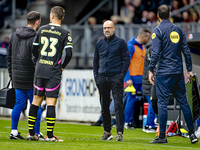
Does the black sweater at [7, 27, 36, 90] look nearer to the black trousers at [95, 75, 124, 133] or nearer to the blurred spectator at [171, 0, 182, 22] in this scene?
the black trousers at [95, 75, 124, 133]

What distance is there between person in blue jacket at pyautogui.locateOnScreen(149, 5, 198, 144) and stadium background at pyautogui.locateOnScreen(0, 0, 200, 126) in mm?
1718

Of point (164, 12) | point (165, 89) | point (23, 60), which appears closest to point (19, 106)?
point (23, 60)

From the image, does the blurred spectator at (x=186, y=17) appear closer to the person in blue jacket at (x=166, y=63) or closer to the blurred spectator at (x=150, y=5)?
the blurred spectator at (x=150, y=5)

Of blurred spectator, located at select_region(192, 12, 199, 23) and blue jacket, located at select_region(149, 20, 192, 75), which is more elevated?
blurred spectator, located at select_region(192, 12, 199, 23)

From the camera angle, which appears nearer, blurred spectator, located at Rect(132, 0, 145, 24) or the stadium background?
the stadium background

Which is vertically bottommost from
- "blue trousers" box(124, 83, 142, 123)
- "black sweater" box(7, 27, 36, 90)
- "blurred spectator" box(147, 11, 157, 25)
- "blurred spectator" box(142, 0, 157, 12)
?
"blue trousers" box(124, 83, 142, 123)

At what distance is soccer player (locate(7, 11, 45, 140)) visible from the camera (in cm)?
778

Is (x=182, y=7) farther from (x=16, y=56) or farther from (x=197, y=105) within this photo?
(x=16, y=56)

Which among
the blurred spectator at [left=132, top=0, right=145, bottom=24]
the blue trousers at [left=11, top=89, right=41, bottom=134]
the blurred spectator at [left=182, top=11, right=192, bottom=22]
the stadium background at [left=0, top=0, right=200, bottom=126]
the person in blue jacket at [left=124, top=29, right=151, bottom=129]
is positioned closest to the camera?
the blue trousers at [left=11, top=89, right=41, bottom=134]

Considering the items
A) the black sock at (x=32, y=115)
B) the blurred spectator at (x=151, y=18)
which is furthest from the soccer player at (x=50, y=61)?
the blurred spectator at (x=151, y=18)

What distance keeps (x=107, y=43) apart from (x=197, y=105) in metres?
2.06

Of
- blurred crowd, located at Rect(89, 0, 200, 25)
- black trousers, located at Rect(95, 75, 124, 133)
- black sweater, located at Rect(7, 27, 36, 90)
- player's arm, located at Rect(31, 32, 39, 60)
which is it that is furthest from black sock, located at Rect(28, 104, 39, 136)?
blurred crowd, located at Rect(89, 0, 200, 25)

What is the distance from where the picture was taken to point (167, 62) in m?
7.27

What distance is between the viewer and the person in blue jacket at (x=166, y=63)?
23.8 feet
